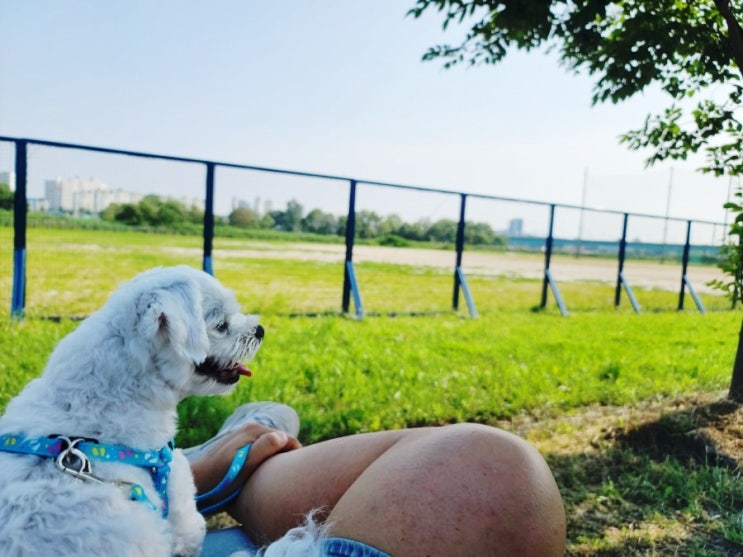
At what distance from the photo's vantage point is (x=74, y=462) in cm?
124

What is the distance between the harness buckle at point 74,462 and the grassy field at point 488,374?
6.00ft

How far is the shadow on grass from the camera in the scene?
2.23m

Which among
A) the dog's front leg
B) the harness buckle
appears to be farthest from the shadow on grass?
the harness buckle

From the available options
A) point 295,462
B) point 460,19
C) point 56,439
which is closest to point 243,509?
point 295,462

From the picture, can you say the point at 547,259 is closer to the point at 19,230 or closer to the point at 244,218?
→ the point at 244,218

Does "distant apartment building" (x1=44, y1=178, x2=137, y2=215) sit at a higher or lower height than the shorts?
higher

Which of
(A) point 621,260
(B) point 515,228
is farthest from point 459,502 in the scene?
(A) point 621,260

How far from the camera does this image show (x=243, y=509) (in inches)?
72.5

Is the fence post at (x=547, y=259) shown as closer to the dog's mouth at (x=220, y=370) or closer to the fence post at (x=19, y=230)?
the fence post at (x=19, y=230)

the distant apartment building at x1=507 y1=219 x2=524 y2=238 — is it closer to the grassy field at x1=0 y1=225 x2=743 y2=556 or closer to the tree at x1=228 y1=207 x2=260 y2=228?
the grassy field at x1=0 y1=225 x2=743 y2=556

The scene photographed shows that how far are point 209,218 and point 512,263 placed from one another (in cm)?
740

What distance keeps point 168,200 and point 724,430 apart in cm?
599

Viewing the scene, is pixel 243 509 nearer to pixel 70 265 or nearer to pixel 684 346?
pixel 70 265

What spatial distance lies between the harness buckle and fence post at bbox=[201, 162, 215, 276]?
531cm
